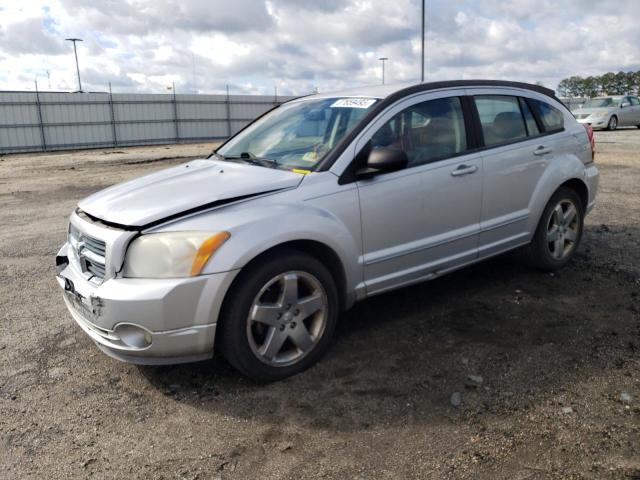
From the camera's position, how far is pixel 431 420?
9.41 ft

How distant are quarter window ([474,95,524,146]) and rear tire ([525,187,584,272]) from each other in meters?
0.71

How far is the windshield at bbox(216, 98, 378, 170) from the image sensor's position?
3.71 metres

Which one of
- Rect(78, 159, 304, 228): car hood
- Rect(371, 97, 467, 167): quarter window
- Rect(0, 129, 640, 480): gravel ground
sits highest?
Rect(371, 97, 467, 167): quarter window

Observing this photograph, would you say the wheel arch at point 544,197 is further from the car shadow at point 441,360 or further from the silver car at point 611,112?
the silver car at point 611,112

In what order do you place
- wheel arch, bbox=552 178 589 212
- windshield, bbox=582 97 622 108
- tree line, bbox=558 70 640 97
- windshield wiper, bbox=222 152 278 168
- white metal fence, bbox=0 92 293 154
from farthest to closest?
tree line, bbox=558 70 640 97 < white metal fence, bbox=0 92 293 154 < windshield, bbox=582 97 622 108 < wheel arch, bbox=552 178 589 212 < windshield wiper, bbox=222 152 278 168

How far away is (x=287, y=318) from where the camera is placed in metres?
3.27

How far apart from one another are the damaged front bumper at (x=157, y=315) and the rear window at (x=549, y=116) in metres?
3.30

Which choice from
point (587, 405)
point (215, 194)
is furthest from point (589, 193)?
point (215, 194)

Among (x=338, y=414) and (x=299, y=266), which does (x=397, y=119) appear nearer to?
(x=299, y=266)

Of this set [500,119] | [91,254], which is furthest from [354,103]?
[91,254]

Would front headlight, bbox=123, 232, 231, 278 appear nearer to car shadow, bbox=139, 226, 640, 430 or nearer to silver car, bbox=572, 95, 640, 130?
car shadow, bbox=139, 226, 640, 430

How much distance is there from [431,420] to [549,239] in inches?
105

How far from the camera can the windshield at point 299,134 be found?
3.71 metres

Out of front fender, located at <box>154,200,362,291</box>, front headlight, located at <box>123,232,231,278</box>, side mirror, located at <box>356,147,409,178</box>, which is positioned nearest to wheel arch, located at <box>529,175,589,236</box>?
side mirror, located at <box>356,147,409,178</box>
